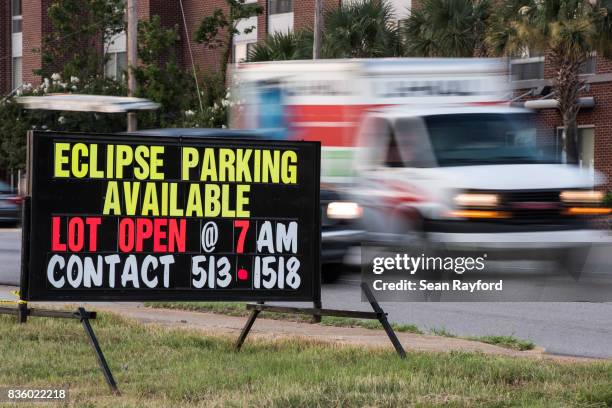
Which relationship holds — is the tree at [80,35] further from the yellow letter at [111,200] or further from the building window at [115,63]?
the yellow letter at [111,200]

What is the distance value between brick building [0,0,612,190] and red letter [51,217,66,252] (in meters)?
27.6

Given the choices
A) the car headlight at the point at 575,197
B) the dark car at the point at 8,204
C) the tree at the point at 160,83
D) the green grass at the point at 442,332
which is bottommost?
the dark car at the point at 8,204

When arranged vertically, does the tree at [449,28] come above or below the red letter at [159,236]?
above

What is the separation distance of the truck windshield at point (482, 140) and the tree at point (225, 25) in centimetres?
2559

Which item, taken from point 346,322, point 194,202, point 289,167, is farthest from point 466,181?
point 194,202

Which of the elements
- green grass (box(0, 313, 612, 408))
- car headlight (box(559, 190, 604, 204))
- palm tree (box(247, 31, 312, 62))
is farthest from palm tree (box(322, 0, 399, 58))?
green grass (box(0, 313, 612, 408))

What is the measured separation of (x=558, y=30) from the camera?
3023 centimetres

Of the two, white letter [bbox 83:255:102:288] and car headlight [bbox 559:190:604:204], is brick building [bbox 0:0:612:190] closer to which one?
car headlight [bbox 559:190:604:204]

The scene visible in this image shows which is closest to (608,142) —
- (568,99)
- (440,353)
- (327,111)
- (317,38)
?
(568,99)

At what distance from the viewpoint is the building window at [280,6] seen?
45438 millimetres

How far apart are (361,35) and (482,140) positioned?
1808 cm

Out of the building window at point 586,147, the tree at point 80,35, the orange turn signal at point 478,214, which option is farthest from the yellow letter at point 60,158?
the tree at point 80,35

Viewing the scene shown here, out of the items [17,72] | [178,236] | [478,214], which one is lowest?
[478,214]

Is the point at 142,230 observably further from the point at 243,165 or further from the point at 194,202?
the point at 243,165
